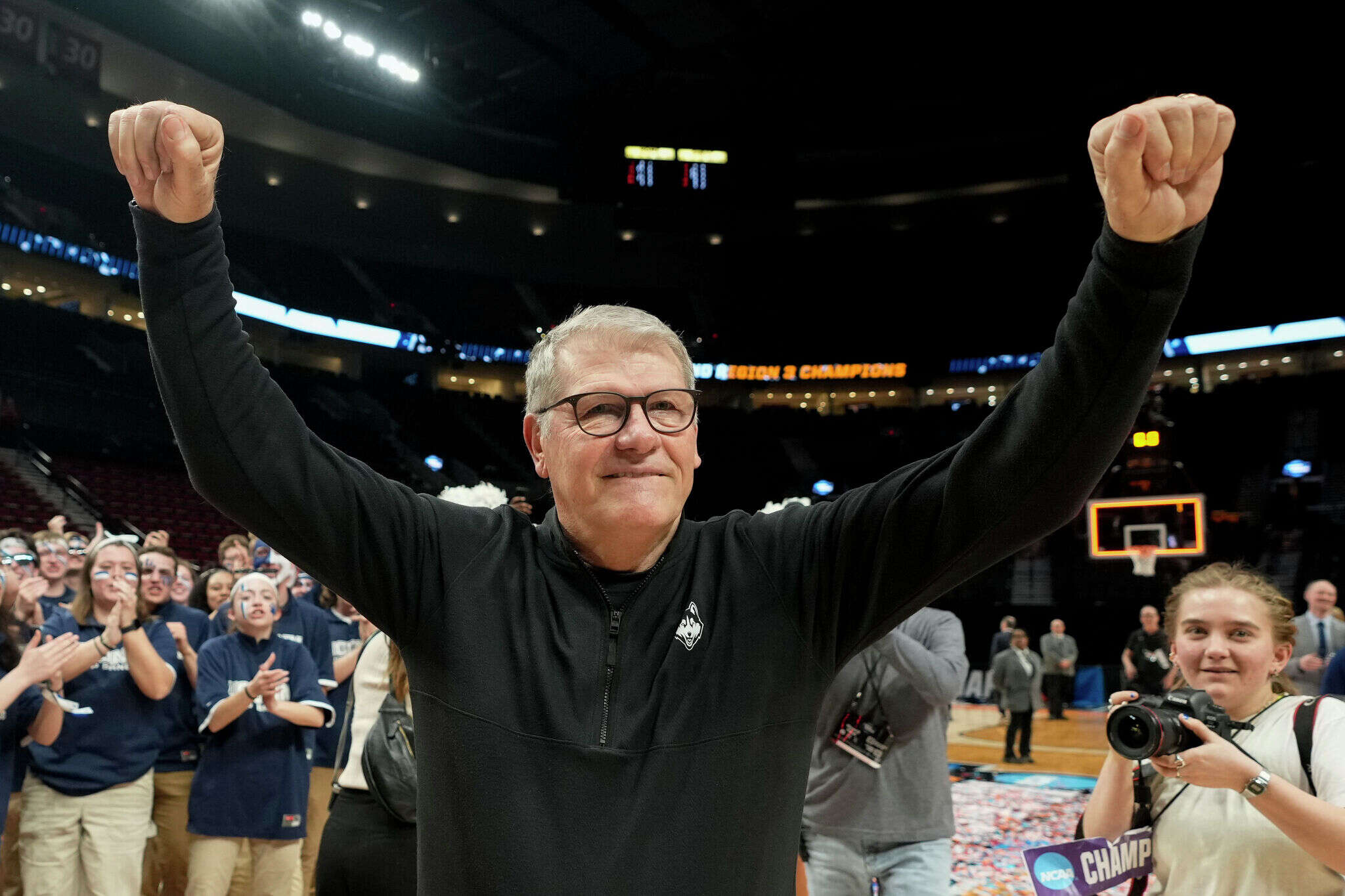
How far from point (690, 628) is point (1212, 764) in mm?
1421

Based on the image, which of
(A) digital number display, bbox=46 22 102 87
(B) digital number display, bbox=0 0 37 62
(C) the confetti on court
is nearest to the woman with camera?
(C) the confetti on court

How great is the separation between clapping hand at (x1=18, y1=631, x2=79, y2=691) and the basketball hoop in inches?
673

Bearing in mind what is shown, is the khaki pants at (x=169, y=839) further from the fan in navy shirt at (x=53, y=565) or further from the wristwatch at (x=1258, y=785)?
the wristwatch at (x=1258, y=785)

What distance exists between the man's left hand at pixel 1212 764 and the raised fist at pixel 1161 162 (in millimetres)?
1570

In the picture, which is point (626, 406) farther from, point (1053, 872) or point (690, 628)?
point (1053, 872)

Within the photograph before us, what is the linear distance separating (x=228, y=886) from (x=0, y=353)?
18261 mm

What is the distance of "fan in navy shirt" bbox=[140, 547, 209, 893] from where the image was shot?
490 centimetres

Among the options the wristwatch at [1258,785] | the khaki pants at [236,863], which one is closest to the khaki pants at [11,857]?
the khaki pants at [236,863]

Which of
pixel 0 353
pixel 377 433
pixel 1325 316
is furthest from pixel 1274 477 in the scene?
pixel 0 353

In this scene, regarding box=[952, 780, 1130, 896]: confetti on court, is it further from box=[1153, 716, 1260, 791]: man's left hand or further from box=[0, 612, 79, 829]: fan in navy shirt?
box=[0, 612, 79, 829]: fan in navy shirt

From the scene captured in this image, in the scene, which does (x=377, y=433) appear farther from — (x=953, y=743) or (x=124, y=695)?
(x=124, y=695)

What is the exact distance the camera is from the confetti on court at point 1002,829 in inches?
238

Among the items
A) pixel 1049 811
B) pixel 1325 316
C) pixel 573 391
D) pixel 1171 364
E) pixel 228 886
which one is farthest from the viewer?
pixel 1171 364

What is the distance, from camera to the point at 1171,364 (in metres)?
23.9
